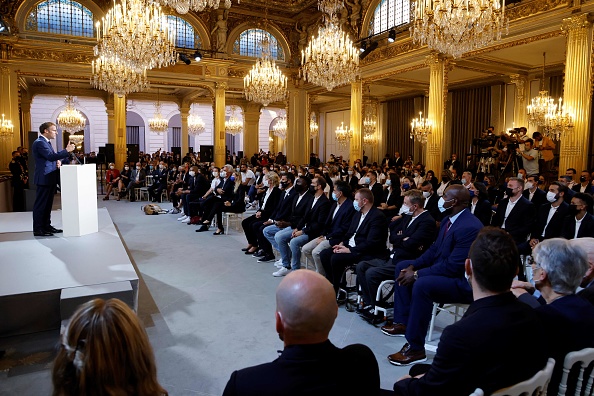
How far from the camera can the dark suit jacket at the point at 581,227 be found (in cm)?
505

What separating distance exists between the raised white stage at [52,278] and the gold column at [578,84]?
27.1 ft

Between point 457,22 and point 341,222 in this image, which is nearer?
point 341,222

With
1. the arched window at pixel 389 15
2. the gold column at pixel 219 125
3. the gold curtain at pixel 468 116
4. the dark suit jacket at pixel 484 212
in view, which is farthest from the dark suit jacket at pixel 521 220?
the gold column at pixel 219 125

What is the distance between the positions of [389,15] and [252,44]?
5.79 metres

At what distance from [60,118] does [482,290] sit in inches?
796

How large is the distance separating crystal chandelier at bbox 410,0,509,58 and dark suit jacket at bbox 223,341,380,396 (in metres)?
6.05

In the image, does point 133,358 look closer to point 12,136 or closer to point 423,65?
point 423,65

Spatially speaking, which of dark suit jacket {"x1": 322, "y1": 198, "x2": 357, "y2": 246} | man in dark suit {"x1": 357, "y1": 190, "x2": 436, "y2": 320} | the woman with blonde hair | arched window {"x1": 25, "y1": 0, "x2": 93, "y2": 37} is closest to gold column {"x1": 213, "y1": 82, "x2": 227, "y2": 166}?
arched window {"x1": 25, "y1": 0, "x2": 93, "y2": 37}

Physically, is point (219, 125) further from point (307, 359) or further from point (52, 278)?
point (307, 359)

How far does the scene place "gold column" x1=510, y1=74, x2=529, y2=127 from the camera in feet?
46.8

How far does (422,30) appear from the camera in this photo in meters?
6.56

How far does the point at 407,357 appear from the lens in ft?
11.4

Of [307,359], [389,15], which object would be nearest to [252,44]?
[389,15]

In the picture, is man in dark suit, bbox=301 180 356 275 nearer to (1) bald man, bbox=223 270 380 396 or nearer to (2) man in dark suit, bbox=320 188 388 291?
(2) man in dark suit, bbox=320 188 388 291
